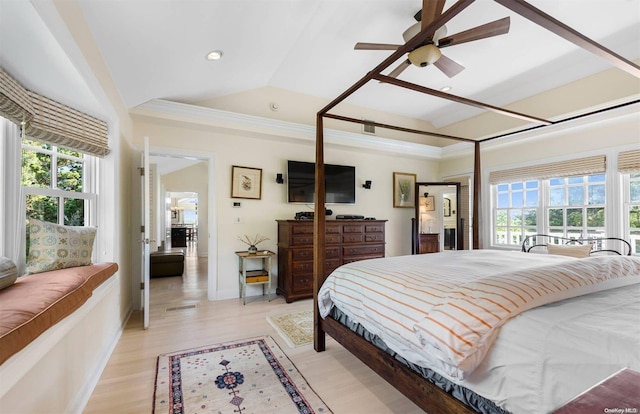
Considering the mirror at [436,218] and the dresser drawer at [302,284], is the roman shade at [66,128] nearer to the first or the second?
the dresser drawer at [302,284]

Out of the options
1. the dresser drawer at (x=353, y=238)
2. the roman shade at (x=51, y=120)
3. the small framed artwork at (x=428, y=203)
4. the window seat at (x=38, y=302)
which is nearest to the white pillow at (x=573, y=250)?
the small framed artwork at (x=428, y=203)

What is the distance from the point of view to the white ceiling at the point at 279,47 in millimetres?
1830

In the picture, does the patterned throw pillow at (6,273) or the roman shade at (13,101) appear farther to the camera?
the roman shade at (13,101)

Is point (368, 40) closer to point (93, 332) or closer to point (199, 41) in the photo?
point (199, 41)

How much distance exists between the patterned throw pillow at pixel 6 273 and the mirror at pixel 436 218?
5286 mm

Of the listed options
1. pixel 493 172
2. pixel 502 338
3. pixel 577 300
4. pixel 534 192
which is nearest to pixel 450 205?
pixel 493 172

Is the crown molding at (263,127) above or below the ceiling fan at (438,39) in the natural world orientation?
below

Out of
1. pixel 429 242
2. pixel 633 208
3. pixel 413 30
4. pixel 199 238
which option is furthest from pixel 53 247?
pixel 199 238

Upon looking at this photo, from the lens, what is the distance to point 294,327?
3.02m

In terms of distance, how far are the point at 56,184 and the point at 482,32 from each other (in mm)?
3635

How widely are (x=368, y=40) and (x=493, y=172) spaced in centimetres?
326

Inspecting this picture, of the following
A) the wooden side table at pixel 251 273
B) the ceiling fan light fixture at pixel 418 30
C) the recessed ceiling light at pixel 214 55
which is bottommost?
the wooden side table at pixel 251 273

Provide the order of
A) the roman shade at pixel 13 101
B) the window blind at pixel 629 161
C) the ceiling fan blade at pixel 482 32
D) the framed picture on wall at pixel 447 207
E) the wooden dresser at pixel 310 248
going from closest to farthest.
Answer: the roman shade at pixel 13 101, the ceiling fan blade at pixel 482 32, the window blind at pixel 629 161, the wooden dresser at pixel 310 248, the framed picture on wall at pixel 447 207

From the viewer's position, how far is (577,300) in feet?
4.43
